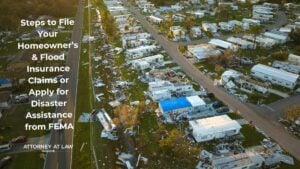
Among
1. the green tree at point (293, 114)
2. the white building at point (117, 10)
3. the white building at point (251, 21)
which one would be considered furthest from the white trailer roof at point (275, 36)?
the white building at point (117, 10)

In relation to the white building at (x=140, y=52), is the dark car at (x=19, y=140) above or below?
below

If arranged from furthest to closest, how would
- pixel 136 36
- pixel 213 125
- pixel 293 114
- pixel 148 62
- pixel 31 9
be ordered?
1. pixel 31 9
2. pixel 136 36
3. pixel 148 62
4. pixel 293 114
5. pixel 213 125

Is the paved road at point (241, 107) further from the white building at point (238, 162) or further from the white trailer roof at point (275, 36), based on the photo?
the white trailer roof at point (275, 36)

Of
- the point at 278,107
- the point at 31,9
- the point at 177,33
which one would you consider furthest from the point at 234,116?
the point at 31,9

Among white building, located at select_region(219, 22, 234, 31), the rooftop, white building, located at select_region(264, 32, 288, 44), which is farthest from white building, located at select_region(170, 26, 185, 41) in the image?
the rooftop

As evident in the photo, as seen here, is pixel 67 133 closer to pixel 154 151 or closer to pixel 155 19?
pixel 154 151

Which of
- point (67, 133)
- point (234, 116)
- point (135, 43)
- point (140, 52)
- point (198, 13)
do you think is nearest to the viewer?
point (67, 133)

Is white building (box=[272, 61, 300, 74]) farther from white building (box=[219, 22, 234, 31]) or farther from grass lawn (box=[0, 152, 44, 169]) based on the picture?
grass lawn (box=[0, 152, 44, 169])
